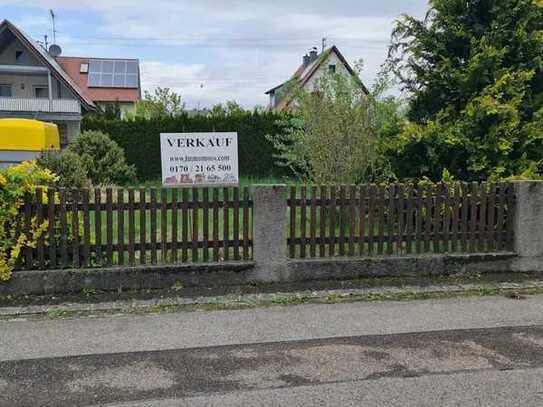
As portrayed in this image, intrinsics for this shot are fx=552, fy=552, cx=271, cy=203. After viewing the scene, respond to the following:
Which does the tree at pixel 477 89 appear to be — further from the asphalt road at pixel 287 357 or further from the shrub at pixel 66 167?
the shrub at pixel 66 167

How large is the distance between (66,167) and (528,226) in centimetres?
796

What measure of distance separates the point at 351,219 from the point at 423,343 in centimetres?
209

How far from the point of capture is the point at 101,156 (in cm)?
1436

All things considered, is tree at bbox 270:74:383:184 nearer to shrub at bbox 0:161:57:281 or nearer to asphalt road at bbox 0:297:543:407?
asphalt road at bbox 0:297:543:407

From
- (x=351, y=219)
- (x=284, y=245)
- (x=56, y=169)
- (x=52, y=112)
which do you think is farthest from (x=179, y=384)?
(x=52, y=112)

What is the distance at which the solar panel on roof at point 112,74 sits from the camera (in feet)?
153

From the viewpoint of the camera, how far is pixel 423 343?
452 centimetres

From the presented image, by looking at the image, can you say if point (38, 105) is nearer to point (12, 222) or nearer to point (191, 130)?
point (191, 130)

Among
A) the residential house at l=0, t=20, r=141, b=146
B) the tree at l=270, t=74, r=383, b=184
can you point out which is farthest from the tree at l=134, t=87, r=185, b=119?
the tree at l=270, t=74, r=383, b=184

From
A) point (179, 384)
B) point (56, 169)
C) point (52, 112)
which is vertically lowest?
point (179, 384)

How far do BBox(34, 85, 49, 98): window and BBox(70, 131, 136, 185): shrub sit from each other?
24.4m

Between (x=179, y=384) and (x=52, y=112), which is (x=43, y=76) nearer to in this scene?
(x=52, y=112)

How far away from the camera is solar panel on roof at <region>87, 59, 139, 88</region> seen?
46719 mm

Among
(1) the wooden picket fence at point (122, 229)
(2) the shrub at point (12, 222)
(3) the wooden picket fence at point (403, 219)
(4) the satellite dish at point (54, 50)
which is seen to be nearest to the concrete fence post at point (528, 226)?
(3) the wooden picket fence at point (403, 219)
